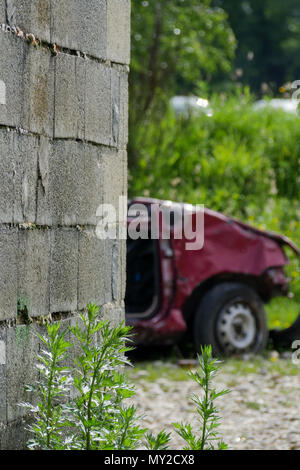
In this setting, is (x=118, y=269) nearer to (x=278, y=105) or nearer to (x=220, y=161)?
(x=220, y=161)

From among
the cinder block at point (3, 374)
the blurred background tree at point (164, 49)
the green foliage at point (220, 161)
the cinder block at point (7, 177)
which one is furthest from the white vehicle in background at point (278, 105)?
the cinder block at point (3, 374)

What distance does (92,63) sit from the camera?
3.68 metres

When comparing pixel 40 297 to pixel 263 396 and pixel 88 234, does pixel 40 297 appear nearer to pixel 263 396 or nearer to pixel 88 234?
pixel 88 234

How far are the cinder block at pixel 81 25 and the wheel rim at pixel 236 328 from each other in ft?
13.6

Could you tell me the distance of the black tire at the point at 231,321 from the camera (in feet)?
24.5

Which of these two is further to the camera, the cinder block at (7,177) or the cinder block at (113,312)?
the cinder block at (113,312)

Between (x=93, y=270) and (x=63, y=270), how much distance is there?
0.88 feet

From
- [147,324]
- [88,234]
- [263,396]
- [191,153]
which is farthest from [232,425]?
[191,153]

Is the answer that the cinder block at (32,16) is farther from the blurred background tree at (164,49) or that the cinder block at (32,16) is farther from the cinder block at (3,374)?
the blurred background tree at (164,49)

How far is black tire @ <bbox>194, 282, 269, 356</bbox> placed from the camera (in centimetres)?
747

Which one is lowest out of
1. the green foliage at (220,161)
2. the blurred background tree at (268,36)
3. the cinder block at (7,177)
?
the cinder block at (7,177)

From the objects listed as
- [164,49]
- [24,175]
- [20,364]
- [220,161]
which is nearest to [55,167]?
[24,175]

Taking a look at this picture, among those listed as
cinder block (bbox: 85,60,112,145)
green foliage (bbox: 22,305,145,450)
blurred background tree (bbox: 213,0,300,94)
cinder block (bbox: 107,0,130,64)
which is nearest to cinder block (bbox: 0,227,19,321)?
green foliage (bbox: 22,305,145,450)

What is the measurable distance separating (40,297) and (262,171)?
1050 cm
